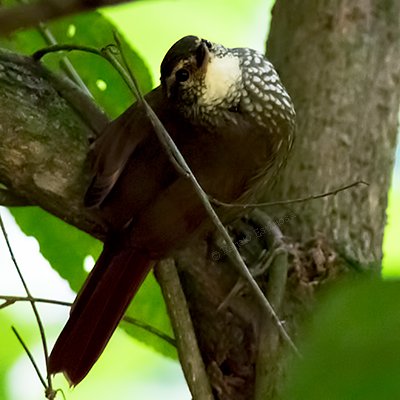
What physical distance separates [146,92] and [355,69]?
0.38 m

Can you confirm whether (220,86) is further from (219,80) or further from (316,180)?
(316,180)

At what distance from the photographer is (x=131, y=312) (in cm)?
151

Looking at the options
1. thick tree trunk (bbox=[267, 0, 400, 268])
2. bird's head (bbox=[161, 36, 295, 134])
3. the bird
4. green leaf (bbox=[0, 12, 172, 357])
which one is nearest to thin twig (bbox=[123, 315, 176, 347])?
green leaf (bbox=[0, 12, 172, 357])

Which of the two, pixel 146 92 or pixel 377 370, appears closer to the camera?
pixel 377 370

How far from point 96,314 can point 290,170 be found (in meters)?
0.44

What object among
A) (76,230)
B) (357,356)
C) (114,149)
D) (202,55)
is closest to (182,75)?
(202,55)

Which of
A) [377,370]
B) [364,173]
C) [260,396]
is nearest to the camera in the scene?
[377,370]

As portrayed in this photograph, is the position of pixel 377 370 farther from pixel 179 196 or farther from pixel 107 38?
pixel 107 38

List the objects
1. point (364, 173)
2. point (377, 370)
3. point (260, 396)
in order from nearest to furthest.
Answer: point (377, 370) → point (260, 396) → point (364, 173)

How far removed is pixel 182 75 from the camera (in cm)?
123

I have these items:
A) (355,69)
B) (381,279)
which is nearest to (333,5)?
(355,69)

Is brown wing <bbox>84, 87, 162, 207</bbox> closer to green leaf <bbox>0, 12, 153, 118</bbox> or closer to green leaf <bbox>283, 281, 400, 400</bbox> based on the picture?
green leaf <bbox>0, 12, 153, 118</bbox>

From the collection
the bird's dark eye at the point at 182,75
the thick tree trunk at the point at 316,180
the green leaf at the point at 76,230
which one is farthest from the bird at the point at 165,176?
the green leaf at the point at 76,230

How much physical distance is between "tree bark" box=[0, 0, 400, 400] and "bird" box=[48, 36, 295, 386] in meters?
0.06
